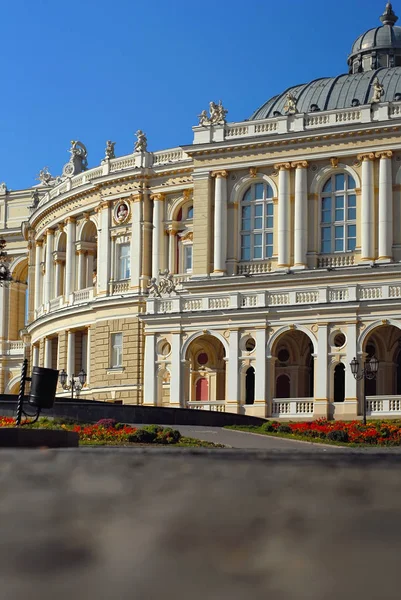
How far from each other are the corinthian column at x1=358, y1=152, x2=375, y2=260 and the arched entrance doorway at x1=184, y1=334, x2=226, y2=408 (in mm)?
10859

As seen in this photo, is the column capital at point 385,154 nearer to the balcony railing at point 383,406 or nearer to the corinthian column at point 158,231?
the corinthian column at point 158,231

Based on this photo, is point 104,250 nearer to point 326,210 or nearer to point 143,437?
point 326,210

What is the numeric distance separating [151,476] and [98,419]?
4350cm

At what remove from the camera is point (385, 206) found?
71812mm

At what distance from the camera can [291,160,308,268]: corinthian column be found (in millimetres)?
73500

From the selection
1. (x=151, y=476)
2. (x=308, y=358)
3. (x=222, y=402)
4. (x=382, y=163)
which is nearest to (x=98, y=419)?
(x=222, y=402)

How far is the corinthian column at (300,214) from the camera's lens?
73500mm

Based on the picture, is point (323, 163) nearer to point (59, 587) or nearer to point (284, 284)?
point (284, 284)

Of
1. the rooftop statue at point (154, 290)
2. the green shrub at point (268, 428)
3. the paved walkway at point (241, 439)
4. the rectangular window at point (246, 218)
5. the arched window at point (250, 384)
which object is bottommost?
the paved walkway at point (241, 439)

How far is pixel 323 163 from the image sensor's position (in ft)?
244

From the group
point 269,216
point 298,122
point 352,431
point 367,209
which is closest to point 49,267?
point 269,216

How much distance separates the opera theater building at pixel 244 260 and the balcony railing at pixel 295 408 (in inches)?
3.2

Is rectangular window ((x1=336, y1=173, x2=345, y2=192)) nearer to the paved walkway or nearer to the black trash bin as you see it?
the paved walkway

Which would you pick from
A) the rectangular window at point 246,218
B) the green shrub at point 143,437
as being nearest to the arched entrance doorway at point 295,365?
the rectangular window at point 246,218
